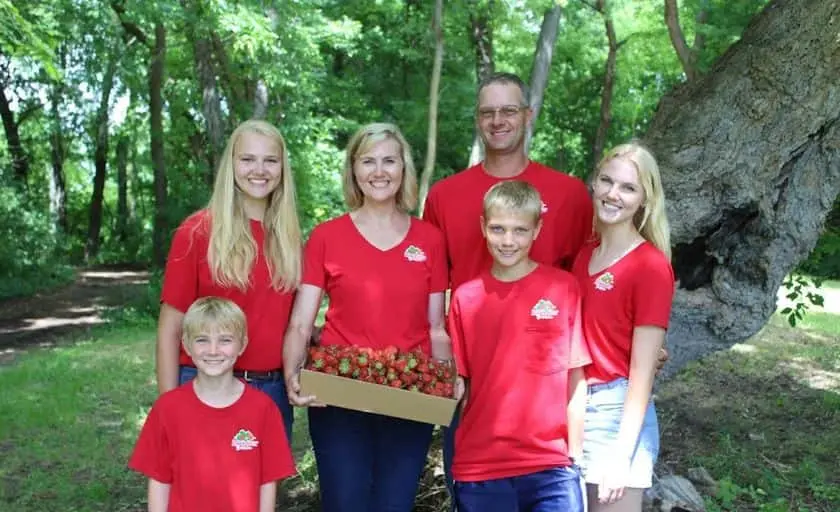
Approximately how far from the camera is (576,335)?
2863 millimetres

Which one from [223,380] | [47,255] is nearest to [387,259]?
[223,380]

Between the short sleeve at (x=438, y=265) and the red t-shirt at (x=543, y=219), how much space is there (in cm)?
15

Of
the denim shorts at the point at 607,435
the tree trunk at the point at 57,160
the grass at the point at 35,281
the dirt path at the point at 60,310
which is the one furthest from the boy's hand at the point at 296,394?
the tree trunk at the point at 57,160

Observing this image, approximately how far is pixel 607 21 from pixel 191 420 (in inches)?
606

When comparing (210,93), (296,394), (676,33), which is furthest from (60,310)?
(296,394)

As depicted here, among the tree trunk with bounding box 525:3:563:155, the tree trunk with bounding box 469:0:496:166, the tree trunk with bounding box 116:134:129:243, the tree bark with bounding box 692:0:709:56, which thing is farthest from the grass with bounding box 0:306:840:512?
the tree trunk with bounding box 116:134:129:243

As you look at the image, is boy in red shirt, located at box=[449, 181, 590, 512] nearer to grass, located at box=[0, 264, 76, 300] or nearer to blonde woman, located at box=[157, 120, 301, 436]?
blonde woman, located at box=[157, 120, 301, 436]

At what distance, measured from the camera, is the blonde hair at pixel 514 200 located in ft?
9.61

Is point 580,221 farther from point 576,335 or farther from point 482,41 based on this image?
point 482,41

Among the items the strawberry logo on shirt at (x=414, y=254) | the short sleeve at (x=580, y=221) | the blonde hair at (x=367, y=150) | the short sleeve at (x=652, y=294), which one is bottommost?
the short sleeve at (x=652, y=294)

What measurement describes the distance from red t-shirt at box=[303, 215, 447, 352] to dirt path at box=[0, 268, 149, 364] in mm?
9818

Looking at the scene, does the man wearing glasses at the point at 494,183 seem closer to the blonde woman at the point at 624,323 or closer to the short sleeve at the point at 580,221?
the short sleeve at the point at 580,221

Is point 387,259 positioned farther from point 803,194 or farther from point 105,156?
point 105,156

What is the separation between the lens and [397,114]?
20328mm
